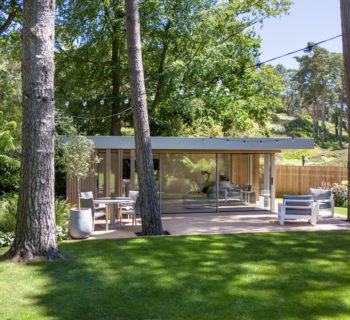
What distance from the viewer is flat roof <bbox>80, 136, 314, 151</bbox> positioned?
488 inches

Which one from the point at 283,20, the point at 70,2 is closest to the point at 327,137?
the point at 283,20

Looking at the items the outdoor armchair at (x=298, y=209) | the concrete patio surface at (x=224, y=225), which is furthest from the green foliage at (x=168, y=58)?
the outdoor armchair at (x=298, y=209)

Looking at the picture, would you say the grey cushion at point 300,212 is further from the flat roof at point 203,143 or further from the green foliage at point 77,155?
the green foliage at point 77,155

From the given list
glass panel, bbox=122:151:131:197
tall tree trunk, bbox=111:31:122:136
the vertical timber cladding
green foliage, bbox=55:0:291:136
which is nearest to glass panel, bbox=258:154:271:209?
green foliage, bbox=55:0:291:136

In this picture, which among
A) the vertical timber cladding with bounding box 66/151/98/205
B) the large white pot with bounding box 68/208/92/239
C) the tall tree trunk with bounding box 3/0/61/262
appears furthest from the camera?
the vertical timber cladding with bounding box 66/151/98/205

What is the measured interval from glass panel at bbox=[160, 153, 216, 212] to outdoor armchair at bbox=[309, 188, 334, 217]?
3465 millimetres

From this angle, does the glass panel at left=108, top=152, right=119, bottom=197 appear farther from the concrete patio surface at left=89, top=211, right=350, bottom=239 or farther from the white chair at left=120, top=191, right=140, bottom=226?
the concrete patio surface at left=89, top=211, right=350, bottom=239

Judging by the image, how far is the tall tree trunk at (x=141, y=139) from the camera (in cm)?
988

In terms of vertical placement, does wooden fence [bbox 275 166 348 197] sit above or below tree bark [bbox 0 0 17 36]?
below

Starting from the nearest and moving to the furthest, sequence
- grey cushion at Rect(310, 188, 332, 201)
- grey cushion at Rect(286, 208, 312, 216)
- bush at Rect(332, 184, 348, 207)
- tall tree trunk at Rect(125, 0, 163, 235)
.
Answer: tall tree trunk at Rect(125, 0, 163, 235) < grey cushion at Rect(286, 208, 312, 216) < grey cushion at Rect(310, 188, 332, 201) < bush at Rect(332, 184, 348, 207)

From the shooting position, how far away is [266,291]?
581 cm

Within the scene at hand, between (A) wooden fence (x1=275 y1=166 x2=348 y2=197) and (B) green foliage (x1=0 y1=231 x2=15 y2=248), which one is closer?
(B) green foliage (x1=0 y1=231 x2=15 y2=248)

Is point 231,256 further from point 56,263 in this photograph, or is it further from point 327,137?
point 327,137

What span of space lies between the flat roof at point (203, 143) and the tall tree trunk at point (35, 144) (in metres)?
5.12
